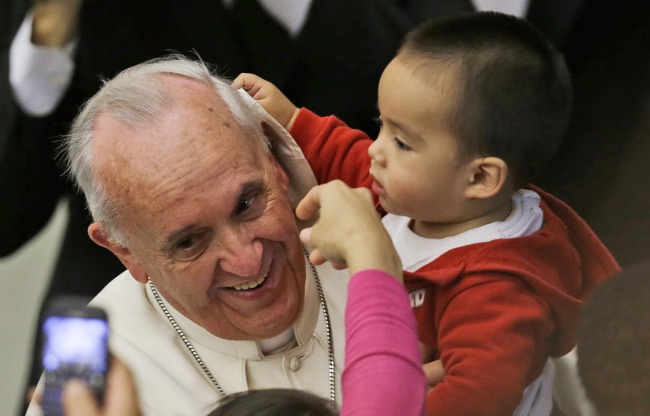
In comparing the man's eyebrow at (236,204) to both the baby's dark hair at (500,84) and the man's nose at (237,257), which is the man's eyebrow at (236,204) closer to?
the man's nose at (237,257)

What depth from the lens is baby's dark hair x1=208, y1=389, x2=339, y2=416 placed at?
2.62 ft

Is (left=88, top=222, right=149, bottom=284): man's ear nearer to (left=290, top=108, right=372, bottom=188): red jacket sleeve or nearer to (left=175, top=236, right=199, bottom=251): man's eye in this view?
(left=175, top=236, right=199, bottom=251): man's eye

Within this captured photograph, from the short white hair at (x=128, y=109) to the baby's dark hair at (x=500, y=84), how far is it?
285 millimetres

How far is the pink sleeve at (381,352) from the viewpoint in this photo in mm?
750

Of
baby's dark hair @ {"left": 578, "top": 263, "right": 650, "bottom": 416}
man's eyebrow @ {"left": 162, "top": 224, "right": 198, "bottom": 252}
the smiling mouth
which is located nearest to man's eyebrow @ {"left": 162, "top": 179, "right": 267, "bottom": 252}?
man's eyebrow @ {"left": 162, "top": 224, "right": 198, "bottom": 252}

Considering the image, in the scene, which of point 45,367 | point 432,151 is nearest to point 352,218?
point 432,151

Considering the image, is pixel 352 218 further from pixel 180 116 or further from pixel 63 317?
pixel 63 317

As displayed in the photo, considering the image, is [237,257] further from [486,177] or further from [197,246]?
[486,177]

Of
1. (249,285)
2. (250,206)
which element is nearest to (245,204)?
(250,206)

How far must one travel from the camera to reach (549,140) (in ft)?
2.90

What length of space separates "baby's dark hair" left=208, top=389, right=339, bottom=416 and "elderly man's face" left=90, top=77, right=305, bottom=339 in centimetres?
16

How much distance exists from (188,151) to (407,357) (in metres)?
0.41

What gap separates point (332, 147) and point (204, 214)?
0.28 m

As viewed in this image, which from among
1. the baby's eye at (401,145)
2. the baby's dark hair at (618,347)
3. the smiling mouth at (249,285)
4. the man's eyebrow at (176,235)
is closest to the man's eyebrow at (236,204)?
the man's eyebrow at (176,235)
